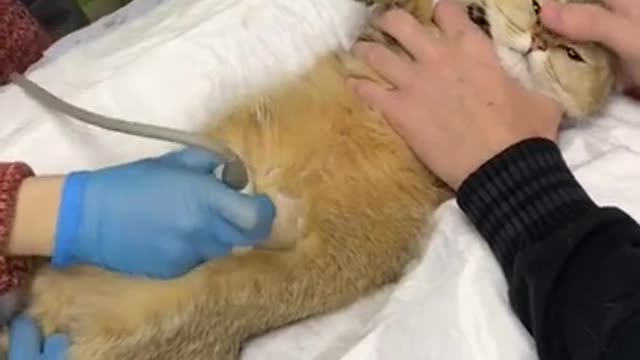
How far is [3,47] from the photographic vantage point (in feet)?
3.68

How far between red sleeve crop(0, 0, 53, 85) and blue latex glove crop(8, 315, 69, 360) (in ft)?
0.86

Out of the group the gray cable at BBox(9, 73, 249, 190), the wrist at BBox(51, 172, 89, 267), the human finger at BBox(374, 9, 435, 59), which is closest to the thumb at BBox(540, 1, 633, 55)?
the human finger at BBox(374, 9, 435, 59)

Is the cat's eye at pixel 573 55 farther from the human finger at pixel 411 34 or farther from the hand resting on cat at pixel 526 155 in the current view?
the human finger at pixel 411 34

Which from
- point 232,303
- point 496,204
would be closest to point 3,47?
point 232,303

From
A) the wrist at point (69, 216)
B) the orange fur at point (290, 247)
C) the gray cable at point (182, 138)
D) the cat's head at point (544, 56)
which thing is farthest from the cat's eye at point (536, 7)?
the wrist at point (69, 216)

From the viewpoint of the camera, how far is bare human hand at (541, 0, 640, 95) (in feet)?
3.44

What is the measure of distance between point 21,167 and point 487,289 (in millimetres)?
378

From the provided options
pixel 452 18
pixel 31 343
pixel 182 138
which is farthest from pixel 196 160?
pixel 452 18

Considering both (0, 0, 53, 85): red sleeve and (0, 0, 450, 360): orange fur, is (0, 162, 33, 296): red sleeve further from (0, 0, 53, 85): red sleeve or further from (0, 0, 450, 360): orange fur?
(0, 0, 53, 85): red sleeve

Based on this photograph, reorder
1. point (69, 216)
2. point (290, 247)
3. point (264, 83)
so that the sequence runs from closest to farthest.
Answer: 1. point (69, 216)
2. point (290, 247)
3. point (264, 83)

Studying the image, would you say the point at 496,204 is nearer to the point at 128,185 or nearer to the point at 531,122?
the point at 531,122

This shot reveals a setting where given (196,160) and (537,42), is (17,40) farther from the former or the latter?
(537,42)

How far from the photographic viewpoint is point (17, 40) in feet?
3.75

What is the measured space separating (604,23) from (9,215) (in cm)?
52
